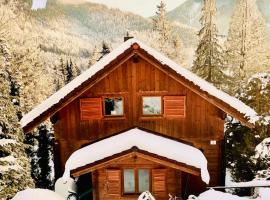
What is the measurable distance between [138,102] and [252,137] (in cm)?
631

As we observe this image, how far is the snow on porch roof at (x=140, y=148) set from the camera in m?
17.9

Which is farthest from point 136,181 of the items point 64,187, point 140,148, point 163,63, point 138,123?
point 163,63

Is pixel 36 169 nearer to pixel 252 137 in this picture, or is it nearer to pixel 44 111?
pixel 44 111

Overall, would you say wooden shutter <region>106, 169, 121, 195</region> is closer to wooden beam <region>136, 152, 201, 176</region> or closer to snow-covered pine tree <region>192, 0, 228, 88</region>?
wooden beam <region>136, 152, 201, 176</region>

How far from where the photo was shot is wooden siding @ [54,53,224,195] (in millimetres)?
19500

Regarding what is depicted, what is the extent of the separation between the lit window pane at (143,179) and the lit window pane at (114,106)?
10.4 feet

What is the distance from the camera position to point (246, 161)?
2125 centimetres

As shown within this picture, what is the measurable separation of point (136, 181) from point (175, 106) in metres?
4.13

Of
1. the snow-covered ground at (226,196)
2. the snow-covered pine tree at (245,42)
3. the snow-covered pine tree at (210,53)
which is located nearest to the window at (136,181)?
the snow-covered ground at (226,196)

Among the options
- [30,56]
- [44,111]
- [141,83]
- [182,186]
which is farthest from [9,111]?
[30,56]

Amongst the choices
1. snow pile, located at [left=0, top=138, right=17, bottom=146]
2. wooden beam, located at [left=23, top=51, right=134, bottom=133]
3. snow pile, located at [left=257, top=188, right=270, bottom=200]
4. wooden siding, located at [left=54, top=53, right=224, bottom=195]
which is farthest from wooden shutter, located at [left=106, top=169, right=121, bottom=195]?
snow pile, located at [left=257, top=188, right=270, bottom=200]

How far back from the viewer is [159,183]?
743 inches

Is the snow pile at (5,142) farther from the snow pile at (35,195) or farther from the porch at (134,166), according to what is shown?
the porch at (134,166)

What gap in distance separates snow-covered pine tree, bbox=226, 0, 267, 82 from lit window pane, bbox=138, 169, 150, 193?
22341 mm
